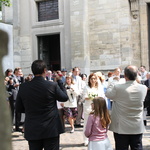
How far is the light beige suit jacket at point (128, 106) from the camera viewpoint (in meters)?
4.03

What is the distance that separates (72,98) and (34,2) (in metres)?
10.8

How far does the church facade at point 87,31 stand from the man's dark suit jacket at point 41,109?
37.2 feet

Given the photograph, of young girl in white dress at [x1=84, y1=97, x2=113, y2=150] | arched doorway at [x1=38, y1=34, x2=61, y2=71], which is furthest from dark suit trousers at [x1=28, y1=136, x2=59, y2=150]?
arched doorway at [x1=38, y1=34, x2=61, y2=71]

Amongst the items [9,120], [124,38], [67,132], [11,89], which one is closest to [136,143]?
[9,120]

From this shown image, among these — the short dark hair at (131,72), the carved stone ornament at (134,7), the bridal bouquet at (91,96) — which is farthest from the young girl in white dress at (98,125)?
the carved stone ornament at (134,7)

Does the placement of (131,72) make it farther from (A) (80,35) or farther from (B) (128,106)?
(A) (80,35)

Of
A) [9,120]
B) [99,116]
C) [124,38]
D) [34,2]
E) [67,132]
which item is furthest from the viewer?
Result: [34,2]

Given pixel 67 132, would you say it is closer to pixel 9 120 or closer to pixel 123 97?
pixel 123 97

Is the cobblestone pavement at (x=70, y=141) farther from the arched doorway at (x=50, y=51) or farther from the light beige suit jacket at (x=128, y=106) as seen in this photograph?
the arched doorway at (x=50, y=51)

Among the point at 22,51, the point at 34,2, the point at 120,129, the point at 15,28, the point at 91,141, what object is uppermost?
the point at 34,2

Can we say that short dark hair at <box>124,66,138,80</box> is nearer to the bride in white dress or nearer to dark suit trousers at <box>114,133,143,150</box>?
dark suit trousers at <box>114,133,143,150</box>

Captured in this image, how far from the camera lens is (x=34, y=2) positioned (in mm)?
17516

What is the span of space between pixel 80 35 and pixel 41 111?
40.2 feet

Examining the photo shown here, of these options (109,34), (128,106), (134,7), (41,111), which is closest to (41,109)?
(41,111)
